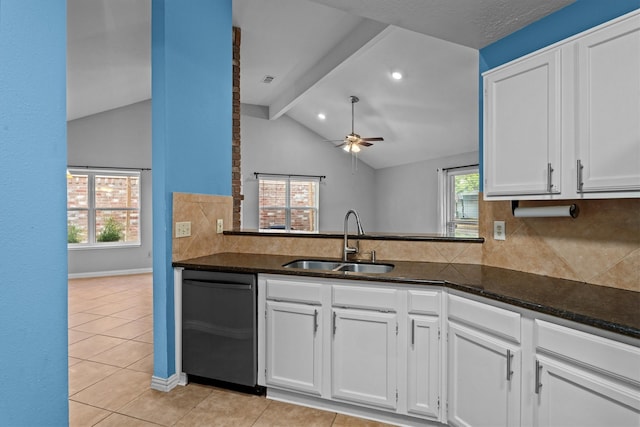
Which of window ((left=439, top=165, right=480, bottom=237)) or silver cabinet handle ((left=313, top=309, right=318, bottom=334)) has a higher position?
window ((left=439, top=165, right=480, bottom=237))

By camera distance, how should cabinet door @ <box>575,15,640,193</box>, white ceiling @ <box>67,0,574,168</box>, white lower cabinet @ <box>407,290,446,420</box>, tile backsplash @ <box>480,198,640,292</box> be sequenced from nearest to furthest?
1. cabinet door @ <box>575,15,640,193</box>
2. tile backsplash @ <box>480,198,640,292</box>
3. white lower cabinet @ <box>407,290,446,420</box>
4. white ceiling @ <box>67,0,574,168</box>

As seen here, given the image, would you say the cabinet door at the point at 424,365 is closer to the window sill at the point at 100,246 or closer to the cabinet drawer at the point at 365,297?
the cabinet drawer at the point at 365,297

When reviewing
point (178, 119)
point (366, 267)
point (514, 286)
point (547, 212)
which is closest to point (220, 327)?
point (366, 267)

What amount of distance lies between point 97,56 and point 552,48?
15.4ft

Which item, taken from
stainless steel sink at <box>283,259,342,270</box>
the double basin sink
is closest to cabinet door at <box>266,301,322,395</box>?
the double basin sink

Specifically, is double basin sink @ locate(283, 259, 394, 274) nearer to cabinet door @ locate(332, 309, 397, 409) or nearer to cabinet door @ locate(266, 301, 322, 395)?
cabinet door @ locate(266, 301, 322, 395)

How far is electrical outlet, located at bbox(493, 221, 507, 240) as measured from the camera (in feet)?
7.48

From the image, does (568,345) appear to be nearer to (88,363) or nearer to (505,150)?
(505,150)

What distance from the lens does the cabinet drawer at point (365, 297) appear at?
2.02 meters

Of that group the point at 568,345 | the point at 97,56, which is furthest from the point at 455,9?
the point at 97,56

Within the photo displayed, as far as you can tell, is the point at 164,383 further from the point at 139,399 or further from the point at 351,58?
the point at 351,58

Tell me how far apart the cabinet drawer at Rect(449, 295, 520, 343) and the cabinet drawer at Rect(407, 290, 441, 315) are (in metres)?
0.08

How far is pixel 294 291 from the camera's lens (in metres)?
2.21

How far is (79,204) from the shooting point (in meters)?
6.54
